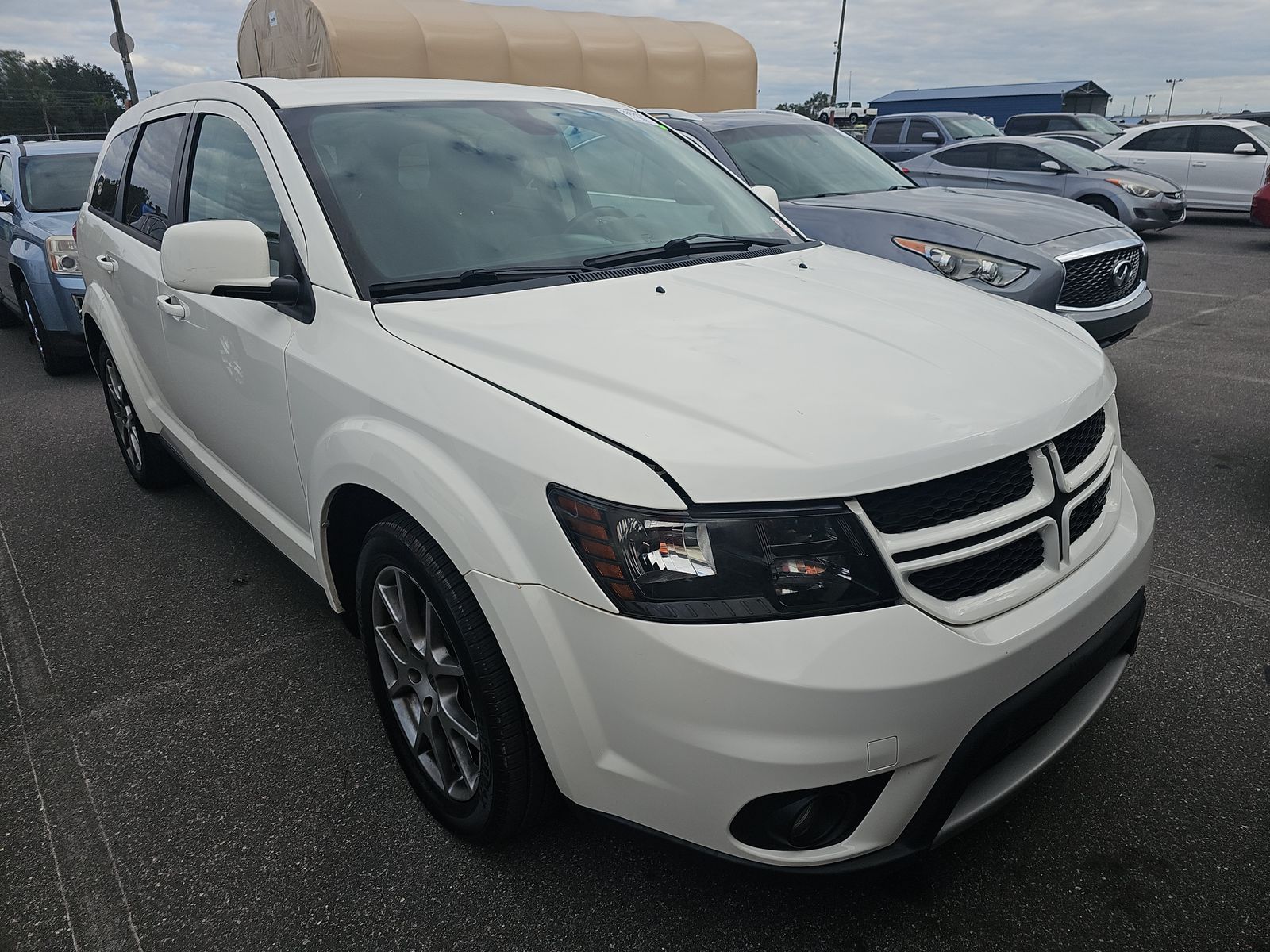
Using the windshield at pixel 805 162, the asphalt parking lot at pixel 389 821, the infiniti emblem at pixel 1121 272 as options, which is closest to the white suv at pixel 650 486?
the asphalt parking lot at pixel 389 821

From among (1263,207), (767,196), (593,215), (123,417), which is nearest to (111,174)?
(123,417)

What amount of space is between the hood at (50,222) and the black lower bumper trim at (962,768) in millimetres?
6979

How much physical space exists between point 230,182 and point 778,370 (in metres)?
2.02

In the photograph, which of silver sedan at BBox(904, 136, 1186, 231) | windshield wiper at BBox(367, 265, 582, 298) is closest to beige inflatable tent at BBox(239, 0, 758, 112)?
silver sedan at BBox(904, 136, 1186, 231)

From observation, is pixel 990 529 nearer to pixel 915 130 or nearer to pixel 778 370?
pixel 778 370

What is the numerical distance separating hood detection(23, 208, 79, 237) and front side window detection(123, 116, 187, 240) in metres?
3.51

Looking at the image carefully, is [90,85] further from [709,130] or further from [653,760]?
[653,760]

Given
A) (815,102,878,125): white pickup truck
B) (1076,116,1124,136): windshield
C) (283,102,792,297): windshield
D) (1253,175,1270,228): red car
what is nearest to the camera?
(283,102,792,297): windshield

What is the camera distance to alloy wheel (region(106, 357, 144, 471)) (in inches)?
167

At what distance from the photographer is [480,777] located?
200 cm

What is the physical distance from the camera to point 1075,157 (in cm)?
1271

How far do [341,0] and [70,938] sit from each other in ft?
25.7

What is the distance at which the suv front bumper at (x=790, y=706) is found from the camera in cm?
153

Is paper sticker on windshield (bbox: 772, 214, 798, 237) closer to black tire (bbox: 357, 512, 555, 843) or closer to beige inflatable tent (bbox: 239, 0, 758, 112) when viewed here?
black tire (bbox: 357, 512, 555, 843)
